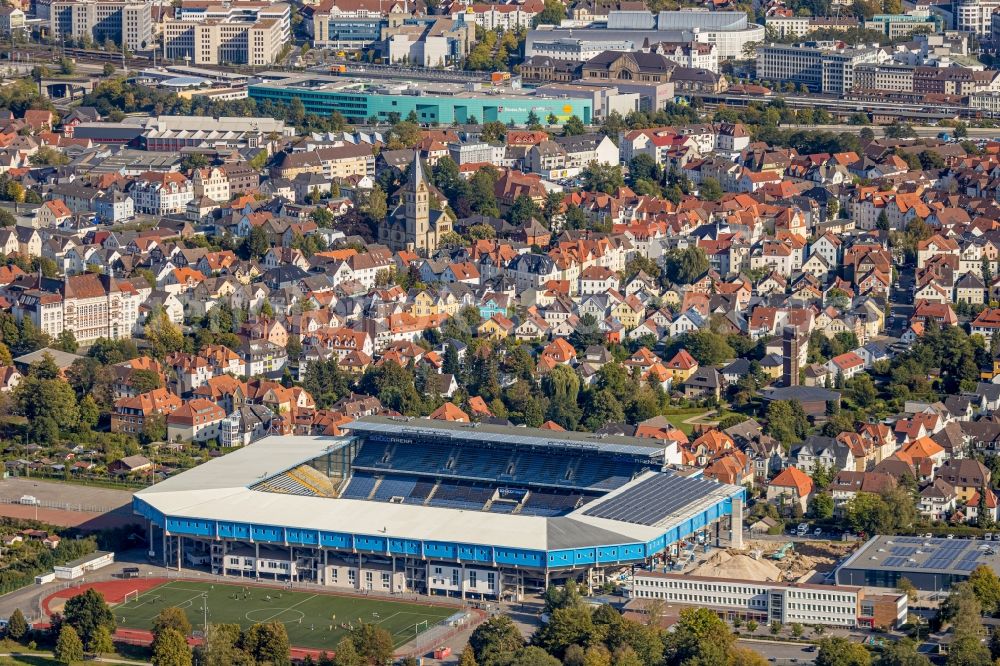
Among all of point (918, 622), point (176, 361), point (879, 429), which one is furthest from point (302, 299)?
point (918, 622)

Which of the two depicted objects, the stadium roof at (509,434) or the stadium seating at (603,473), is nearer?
the stadium seating at (603,473)

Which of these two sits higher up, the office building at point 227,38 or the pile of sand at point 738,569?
the office building at point 227,38

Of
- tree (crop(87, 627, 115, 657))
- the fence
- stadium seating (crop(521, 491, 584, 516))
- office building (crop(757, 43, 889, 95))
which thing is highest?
office building (crop(757, 43, 889, 95))

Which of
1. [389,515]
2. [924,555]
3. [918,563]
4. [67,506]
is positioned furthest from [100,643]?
[924,555]

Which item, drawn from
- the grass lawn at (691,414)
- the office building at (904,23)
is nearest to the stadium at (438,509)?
the grass lawn at (691,414)

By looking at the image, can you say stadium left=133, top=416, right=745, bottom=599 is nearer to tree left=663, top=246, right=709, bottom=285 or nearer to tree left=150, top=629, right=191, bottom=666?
tree left=150, top=629, right=191, bottom=666

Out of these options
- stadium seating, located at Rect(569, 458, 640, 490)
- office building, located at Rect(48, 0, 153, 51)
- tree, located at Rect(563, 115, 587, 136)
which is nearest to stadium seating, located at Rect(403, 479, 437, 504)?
stadium seating, located at Rect(569, 458, 640, 490)

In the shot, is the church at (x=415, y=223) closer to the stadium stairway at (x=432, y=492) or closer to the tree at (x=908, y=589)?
the stadium stairway at (x=432, y=492)
